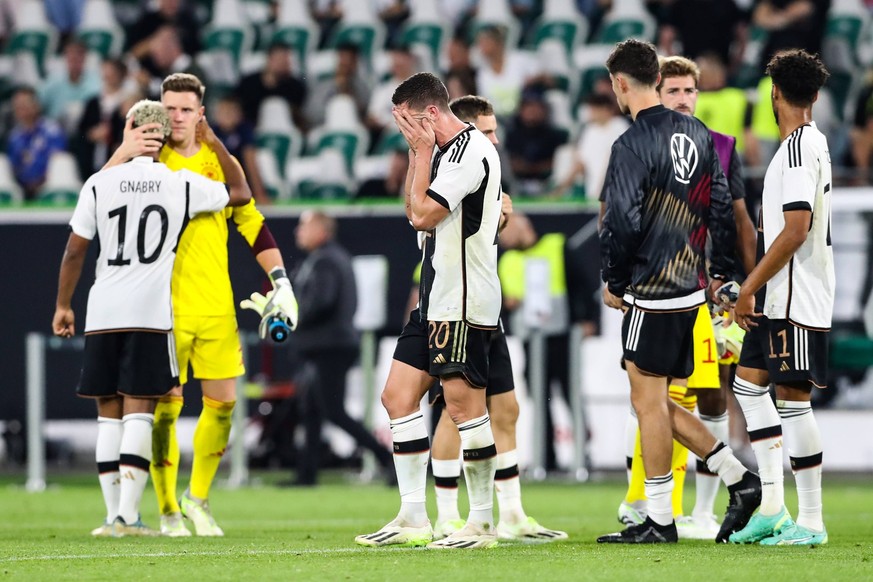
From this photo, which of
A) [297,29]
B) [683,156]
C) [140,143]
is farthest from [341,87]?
[683,156]

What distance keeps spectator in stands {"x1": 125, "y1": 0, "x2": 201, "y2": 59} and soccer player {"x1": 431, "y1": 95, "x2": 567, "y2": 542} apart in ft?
37.8

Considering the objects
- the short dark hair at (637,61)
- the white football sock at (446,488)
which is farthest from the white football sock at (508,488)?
the short dark hair at (637,61)

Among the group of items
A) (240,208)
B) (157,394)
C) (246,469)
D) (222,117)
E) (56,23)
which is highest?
(56,23)

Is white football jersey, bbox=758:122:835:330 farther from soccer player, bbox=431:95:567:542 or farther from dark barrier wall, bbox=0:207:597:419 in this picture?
dark barrier wall, bbox=0:207:597:419

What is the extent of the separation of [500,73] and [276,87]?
2731mm

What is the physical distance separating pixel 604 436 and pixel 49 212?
18.6 feet

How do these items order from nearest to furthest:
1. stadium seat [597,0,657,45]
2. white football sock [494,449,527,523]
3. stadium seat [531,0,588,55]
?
white football sock [494,449,527,523] < stadium seat [597,0,657,45] < stadium seat [531,0,588,55]

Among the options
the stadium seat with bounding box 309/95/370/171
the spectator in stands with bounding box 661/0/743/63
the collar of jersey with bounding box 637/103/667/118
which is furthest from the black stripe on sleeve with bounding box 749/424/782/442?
the stadium seat with bounding box 309/95/370/171

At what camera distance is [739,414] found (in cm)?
1280

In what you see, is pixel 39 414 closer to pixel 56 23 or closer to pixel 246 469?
pixel 246 469

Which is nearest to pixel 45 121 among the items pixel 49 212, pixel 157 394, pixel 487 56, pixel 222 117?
pixel 222 117

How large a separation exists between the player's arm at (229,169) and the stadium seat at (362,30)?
10.4 m

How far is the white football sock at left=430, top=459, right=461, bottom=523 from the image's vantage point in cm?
715

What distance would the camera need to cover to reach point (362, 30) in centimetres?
1875
